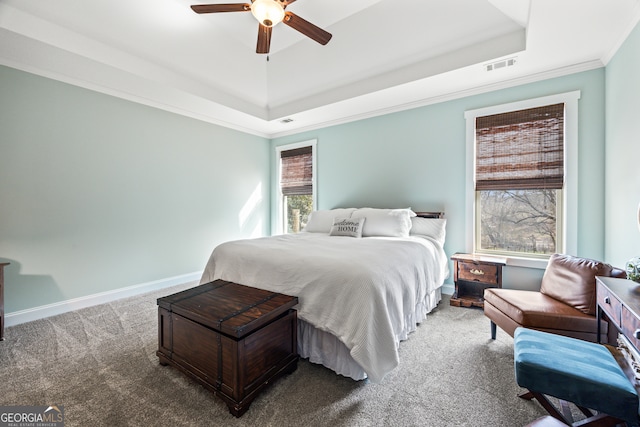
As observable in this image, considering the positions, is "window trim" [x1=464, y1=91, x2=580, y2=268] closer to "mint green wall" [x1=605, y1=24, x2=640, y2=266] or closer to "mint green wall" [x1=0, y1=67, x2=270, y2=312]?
"mint green wall" [x1=605, y1=24, x2=640, y2=266]

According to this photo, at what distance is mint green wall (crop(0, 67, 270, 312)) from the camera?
276cm

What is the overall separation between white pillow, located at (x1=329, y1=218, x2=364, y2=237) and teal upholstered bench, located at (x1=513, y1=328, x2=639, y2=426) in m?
2.03

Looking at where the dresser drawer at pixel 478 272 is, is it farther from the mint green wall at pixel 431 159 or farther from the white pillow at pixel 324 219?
the white pillow at pixel 324 219

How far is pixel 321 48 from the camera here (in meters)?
3.37

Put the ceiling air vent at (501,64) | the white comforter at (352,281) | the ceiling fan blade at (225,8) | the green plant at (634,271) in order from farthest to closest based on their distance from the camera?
the ceiling air vent at (501,64) < the ceiling fan blade at (225,8) < the white comforter at (352,281) < the green plant at (634,271)

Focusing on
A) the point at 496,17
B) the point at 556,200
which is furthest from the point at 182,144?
the point at 556,200

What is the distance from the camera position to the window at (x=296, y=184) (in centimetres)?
497

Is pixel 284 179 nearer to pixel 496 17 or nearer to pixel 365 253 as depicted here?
pixel 365 253

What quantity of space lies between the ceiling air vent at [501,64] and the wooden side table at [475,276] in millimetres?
2023

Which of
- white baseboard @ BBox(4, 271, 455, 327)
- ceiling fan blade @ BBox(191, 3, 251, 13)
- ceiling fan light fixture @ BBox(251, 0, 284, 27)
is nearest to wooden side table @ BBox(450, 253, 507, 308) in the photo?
white baseboard @ BBox(4, 271, 455, 327)

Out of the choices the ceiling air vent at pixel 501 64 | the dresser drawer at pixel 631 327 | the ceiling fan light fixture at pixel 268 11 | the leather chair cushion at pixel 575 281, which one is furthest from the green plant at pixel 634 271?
the ceiling fan light fixture at pixel 268 11

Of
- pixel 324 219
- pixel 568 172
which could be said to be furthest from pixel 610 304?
pixel 324 219

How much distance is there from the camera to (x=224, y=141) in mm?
4621

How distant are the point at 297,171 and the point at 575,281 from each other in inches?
161
